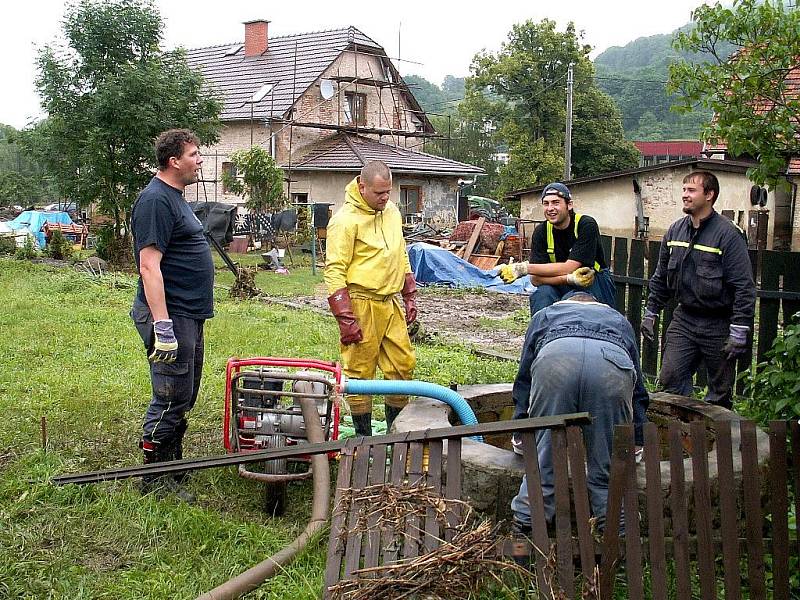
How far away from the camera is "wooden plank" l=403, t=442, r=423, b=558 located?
10.3ft

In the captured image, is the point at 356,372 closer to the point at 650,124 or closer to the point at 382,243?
the point at 382,243

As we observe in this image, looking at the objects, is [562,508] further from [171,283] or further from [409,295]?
[409,295]

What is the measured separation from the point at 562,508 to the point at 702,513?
20.9 inches

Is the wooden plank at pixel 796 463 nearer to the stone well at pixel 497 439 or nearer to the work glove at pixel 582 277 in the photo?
the stone well at pixel 497 439

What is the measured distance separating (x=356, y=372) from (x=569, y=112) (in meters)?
31.1

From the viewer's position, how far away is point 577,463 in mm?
3123

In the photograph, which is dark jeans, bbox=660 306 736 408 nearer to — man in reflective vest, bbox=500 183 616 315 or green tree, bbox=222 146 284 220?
man in reflective vest, bbox=500 183 616 315

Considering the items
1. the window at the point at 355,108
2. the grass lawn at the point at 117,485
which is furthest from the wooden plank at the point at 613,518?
the window at the point at 355,108

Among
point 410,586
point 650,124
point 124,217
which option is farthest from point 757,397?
point 650,124

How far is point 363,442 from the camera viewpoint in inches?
142

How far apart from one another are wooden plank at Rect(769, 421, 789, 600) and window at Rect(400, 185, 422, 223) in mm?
29483

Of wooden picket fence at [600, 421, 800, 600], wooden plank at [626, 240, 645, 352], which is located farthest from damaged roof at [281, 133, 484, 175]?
wooden picket fence at [600, 421, 800, 600]

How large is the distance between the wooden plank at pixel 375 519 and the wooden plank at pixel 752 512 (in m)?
1.39

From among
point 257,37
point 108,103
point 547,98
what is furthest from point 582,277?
point 547,98
